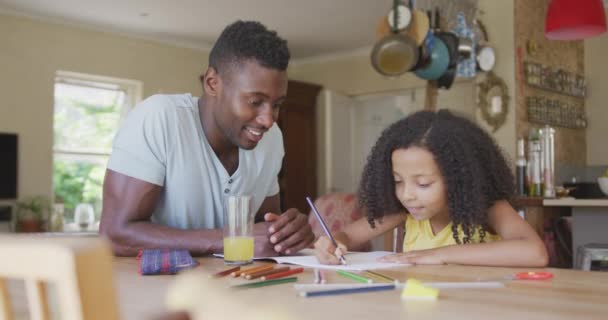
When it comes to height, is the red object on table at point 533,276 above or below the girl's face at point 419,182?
below

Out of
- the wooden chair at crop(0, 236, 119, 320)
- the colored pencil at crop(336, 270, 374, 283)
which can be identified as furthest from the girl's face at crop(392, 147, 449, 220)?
the wooden chair at crop(0, 236, 119, 320)

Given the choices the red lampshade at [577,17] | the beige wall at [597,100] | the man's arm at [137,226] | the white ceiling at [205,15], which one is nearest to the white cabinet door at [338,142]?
the white ceiling at [205,15]

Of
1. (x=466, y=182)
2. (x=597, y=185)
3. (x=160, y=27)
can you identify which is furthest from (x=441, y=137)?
(x=160, y=27)

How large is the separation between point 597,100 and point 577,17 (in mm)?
2808

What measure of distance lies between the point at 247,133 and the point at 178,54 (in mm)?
5737

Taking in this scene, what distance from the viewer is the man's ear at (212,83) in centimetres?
171

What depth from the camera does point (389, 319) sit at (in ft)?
2.32

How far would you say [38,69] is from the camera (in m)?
6.02

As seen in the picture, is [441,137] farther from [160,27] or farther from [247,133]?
[160,27]

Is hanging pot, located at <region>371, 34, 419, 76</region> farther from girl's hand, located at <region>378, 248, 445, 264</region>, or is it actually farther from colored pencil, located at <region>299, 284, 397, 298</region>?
Answer: colored pencil, located at <region>299, 284, 397, 298</region>

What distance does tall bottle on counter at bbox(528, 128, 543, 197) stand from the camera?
422 centimetres

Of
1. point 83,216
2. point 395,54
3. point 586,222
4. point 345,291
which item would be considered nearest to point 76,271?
point 345,291

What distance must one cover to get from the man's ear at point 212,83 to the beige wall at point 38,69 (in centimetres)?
476

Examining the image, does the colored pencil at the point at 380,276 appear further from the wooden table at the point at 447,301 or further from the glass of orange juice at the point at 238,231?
the glass of orange juice at the point at 238,231
